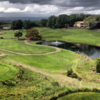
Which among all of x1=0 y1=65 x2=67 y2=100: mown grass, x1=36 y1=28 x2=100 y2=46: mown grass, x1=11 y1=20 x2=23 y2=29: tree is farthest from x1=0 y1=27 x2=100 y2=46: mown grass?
x1=0 y1=65 x2=67 y2=100: mown grass

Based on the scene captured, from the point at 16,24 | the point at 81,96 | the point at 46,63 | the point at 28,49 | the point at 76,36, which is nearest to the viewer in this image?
the point at 81,96

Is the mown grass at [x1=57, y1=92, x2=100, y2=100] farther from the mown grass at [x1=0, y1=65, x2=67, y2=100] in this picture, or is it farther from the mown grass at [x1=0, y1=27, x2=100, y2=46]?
the mown grass at [x1=0, y1=27, x2=100, y2=46]

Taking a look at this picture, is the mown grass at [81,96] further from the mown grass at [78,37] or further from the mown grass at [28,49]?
the mown grass at [78,37]

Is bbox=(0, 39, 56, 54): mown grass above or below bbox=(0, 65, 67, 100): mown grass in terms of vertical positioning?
below

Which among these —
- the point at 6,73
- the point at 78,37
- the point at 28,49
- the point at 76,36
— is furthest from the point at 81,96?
the point at 76,36

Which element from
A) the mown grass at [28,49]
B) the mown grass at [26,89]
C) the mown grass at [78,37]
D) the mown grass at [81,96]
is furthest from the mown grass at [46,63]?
the mown grass at [78,37]

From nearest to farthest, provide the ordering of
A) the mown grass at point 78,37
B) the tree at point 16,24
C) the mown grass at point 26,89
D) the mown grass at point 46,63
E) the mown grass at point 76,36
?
the mown grass at point 26,89
the mown grass at point 46,63
the mown grass at point 78,37
the mown grass at point 76,36
the tree at point 16,24

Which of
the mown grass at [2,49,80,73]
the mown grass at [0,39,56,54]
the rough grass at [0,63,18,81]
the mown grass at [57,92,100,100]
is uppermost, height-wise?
the rough grass at [0,63,18,81]

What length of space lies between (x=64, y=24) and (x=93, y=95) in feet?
412

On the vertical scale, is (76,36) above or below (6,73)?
above

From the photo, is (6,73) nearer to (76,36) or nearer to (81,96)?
(81,96)

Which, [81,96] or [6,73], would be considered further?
[6,73]

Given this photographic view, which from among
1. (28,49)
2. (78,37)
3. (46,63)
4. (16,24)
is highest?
(16,24)

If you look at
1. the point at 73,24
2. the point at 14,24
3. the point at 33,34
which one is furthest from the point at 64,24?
the point at 33,34
